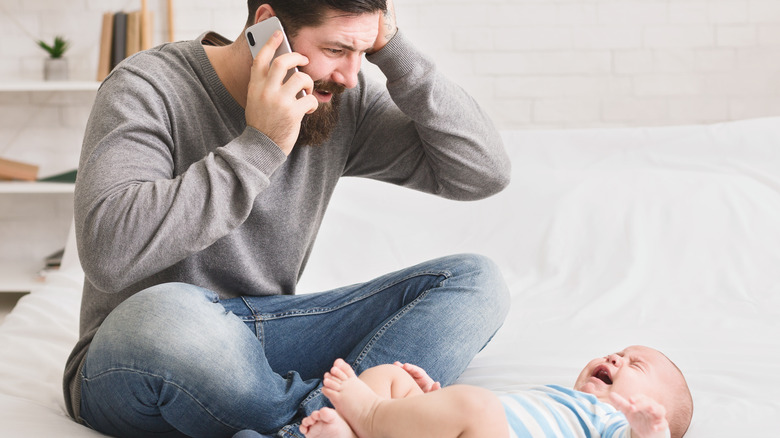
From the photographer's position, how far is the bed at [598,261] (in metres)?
1.25

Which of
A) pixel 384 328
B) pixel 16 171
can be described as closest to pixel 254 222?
pixel 384 328

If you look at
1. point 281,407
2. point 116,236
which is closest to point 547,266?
point 281,407

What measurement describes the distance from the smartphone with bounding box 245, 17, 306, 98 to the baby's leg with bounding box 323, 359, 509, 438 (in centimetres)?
48

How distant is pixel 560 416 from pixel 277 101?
55cm

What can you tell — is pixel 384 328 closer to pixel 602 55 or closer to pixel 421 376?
pixel 421 376

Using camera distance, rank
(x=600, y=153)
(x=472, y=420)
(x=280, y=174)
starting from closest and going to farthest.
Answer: (x=472, y=420) → (x=280, y=174) → (x=600, y=153)

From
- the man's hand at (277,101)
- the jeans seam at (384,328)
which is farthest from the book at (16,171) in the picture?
the jeans seam at (384,328)

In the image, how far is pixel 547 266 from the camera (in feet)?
6.15

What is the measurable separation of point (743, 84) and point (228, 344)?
2.33 metres

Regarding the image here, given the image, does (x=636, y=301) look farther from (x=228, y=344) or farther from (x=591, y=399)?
(x=228, y=344)

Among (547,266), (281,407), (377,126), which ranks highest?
(377,126)

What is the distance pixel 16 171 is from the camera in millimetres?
2959

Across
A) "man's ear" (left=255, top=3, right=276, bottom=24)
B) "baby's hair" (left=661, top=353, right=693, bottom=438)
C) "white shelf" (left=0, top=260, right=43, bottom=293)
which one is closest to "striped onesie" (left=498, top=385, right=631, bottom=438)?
"baby's hair" (left=661, top=353, right=693, bottom=438)

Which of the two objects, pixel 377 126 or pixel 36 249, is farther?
pixel 36 249
